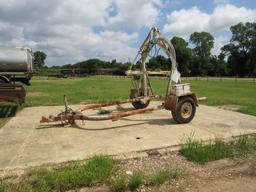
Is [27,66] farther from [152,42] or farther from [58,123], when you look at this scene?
[152,42]

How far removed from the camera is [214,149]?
18.6 ft

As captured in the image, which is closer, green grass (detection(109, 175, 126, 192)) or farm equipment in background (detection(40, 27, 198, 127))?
green grass (detection(109, 175, 126, 192))

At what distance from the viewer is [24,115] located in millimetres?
9711

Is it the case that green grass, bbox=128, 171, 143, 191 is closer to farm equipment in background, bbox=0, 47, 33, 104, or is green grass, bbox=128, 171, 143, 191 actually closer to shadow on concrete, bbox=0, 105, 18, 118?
shadow on concrete, bbox=0, 105, 18, 118

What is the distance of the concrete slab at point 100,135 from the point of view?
565 centimetres

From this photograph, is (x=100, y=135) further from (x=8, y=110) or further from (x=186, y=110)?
(x=8, y=110)

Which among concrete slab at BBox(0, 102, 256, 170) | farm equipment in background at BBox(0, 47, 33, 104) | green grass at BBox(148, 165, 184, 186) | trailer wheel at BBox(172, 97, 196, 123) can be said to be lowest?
green grass at BBox(148, 165, 184, 186)

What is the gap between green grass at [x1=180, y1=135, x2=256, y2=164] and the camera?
5402mm

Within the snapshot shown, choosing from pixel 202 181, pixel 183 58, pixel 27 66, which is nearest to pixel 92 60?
pixel 183 58

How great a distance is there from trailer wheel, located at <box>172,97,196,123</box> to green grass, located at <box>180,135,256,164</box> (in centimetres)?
170

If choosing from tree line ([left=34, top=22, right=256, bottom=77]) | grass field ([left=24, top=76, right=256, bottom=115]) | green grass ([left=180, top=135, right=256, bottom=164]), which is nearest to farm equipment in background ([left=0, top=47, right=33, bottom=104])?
grass field ([left=24, top=76, right=256, bottom=115])

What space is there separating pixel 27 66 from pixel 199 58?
8659cm

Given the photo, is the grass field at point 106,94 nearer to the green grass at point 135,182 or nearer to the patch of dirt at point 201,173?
the patch of dirt at point 201,173

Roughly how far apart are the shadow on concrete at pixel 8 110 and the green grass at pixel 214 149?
595 centimetres
